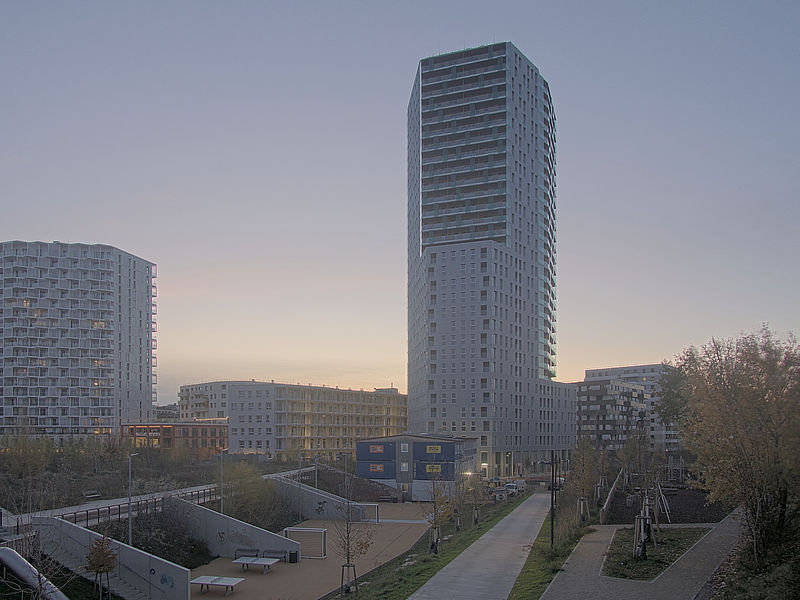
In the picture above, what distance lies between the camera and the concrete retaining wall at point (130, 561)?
32125mm

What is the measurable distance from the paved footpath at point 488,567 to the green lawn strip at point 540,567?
0.40 metres

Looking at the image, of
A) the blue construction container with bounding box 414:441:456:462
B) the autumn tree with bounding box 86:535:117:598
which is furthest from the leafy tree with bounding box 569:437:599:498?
the autumn tree with bounding box 86:535:117:598

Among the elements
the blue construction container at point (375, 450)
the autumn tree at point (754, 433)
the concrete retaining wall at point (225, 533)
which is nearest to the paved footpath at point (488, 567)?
the autumn tree at point (754, 433)

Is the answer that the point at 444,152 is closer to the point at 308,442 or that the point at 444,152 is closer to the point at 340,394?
the point at 340,394

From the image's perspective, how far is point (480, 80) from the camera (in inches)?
4786

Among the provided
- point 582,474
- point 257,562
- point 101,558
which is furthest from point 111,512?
point 582,474

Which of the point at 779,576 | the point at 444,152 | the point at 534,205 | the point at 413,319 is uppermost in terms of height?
the point at 444,152

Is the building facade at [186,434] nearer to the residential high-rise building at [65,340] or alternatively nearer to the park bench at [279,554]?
the residential high-rise building at [65,340]

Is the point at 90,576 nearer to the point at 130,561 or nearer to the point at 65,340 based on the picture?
the point at 130,561

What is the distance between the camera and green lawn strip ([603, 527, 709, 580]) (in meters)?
25.7

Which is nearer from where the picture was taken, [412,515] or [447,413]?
[412,515]

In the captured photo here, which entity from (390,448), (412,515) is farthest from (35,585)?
(390,448)

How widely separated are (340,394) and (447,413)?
27.0 meters

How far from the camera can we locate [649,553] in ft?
94.0
